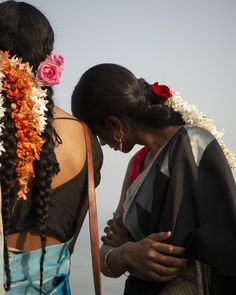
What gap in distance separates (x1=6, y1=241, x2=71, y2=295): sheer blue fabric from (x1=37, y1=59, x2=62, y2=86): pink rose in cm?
91

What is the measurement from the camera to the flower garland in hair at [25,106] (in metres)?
3.12

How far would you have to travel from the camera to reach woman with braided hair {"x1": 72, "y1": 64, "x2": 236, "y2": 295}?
341 cm

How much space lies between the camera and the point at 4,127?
3117mm

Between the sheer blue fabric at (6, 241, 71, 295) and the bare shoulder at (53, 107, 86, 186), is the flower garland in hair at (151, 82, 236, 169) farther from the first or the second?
the sheer blue fabric at (6, 241, 71, 295)

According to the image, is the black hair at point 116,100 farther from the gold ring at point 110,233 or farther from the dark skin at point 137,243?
the gold ring at point 110,233

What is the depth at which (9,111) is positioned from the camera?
10.4 ft

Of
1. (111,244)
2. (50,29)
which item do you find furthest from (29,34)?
(111,244)

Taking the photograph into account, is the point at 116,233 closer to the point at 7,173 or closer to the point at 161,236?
the point at 161,236

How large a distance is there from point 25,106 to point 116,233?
1155 millimetres

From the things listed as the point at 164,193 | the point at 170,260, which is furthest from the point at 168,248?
the point at 164,193

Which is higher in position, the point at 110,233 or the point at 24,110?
the point at 24,110

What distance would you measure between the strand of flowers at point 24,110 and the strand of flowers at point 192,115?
1080mm

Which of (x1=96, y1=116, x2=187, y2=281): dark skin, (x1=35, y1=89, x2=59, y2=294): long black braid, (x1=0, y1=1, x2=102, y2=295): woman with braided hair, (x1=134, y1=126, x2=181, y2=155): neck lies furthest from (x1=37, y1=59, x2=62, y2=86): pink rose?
(x1=134, y1=126, x2=181, y2=155): neck

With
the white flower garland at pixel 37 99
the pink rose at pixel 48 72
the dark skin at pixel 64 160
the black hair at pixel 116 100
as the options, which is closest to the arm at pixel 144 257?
the dark skin at pixel 64 160
